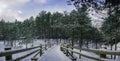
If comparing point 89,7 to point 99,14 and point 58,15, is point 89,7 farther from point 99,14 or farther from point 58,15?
point 58,15

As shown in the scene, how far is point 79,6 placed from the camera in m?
15.6

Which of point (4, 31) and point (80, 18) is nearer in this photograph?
point (80, 18)

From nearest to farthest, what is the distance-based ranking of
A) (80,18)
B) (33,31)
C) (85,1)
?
1. (85,1)
2. (80,18)
3. (33,31)

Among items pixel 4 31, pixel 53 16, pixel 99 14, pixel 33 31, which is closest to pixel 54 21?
pixel 53 16

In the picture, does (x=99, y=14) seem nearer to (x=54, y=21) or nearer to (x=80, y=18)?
(x=80, y=18)

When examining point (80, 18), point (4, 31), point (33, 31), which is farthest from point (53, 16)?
point (80, 18)

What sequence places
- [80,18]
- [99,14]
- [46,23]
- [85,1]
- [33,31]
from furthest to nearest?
[33,31]
[46,23]
[80,18]
[99,14]
[85,1]

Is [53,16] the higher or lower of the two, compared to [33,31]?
higher

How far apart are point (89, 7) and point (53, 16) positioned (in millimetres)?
109941

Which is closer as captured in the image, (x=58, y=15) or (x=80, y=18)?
(x=80, y=18)

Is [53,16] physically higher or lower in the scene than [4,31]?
higher

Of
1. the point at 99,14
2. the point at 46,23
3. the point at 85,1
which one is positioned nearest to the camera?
the point at 85,1

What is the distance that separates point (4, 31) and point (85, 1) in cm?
11453

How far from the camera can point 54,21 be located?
123500mm
